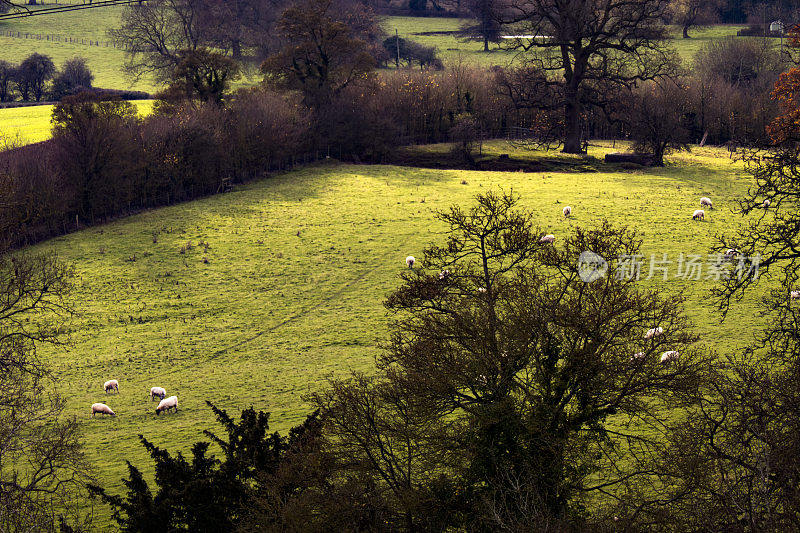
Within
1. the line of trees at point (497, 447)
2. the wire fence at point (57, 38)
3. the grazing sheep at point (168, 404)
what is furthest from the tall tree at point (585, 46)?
the wire fence at point (57, 38)

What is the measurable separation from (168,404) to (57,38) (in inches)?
3626

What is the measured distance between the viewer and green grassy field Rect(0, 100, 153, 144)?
49519 mm

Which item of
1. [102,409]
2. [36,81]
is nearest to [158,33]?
[36,81]

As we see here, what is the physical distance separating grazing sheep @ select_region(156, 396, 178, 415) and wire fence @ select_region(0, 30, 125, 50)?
85.3m

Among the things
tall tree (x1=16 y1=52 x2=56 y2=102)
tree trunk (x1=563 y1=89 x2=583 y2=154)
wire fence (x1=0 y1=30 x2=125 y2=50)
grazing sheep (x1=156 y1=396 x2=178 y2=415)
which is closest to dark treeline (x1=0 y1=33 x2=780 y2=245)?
tree trunk (x1=563 y1=89 x2=583 y2=154)

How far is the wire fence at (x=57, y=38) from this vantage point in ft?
317

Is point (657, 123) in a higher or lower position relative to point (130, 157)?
higher

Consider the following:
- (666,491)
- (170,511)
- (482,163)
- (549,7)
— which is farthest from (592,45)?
(170,511)

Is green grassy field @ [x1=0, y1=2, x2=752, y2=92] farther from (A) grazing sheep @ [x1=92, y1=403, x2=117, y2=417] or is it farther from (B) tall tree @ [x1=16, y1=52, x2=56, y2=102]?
(A) grazing sheep @ [x1=92, y1=403, x2=117, y2=417]

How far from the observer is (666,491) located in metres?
14.9

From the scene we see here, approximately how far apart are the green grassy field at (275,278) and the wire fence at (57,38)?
2393 inches

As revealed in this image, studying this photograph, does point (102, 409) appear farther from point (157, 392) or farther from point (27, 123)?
point (27, 123)

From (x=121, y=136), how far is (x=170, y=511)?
32.6 meters

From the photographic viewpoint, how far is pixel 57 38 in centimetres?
9844
